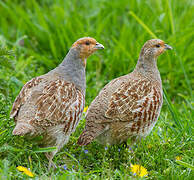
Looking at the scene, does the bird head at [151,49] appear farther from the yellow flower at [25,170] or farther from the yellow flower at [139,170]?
the yellow flower at [25,170]

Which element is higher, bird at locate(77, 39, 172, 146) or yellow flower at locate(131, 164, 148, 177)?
bird at locate(77, 39, 172, 146)

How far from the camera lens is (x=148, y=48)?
4.79 meters

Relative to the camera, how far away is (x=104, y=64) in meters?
6.24

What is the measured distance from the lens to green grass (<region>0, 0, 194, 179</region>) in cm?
382

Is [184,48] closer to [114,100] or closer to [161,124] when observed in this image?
[161,124]

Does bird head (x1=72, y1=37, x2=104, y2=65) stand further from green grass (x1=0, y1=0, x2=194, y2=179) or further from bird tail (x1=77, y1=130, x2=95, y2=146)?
bird tail (x1=77, y1=130, x2=95, y2=146)

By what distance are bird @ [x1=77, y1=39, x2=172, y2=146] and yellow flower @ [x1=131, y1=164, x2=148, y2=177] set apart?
0.49 metres

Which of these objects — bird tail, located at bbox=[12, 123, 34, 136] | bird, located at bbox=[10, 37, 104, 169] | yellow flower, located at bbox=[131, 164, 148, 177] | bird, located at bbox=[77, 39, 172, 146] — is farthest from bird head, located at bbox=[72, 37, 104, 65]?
yellow flower, located at bbox=[131, 164, 148, 177]

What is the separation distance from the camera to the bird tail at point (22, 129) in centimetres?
350

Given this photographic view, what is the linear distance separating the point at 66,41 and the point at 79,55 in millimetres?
2067

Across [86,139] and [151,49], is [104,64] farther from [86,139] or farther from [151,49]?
[86,139]

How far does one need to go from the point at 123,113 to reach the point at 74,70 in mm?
680

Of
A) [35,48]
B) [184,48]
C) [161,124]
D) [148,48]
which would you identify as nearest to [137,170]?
[161,124]

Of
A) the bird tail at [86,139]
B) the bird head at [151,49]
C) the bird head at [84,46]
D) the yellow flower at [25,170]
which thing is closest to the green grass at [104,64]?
the yellow flower at [25,170]
